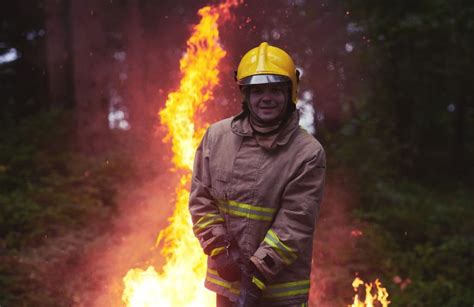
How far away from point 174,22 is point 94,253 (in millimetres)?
4647

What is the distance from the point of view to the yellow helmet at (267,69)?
339cm

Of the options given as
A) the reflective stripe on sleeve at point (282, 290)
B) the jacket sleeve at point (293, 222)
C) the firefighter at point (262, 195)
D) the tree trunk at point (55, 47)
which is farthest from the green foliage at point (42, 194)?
the jacket sleeve at point (293, 222)

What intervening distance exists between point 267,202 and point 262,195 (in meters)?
0.06

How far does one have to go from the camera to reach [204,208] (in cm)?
348

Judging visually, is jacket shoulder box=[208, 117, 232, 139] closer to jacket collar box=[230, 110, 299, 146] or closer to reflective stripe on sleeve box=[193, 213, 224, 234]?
jacket collar box=[230, 110, 299, 146]

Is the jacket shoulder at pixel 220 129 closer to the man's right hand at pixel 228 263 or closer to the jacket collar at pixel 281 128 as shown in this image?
the jacket collar at pixel 281 128

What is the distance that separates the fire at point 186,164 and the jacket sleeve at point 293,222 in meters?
2.21

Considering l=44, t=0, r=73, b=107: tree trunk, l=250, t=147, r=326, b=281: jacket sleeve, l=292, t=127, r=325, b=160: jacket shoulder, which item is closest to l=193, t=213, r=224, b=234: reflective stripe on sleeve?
l=250, t=147, r=326, b=281: jacket sleeve

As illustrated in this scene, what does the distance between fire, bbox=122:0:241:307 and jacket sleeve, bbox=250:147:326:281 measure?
221cm

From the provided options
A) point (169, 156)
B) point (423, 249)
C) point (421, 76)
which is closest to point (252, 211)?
point (169, 156)

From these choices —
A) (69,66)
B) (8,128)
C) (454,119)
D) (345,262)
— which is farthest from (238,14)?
(454,119)

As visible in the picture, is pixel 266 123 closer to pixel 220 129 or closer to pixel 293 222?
pixel 220 129

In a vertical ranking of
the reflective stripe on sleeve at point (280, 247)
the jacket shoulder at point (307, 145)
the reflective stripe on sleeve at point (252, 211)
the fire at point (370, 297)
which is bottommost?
the fire at point (370, 297)

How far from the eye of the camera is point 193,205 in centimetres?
352
